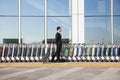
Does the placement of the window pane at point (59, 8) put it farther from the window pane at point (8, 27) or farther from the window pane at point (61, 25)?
the window pane at point (8, 27)

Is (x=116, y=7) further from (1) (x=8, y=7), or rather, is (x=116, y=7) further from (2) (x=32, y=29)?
(1) (x=8, y=7)

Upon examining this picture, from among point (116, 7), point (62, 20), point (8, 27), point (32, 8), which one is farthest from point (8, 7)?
point (116, 7)

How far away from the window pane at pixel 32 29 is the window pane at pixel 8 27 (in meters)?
0.47

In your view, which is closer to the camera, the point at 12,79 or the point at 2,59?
the point at 12,79

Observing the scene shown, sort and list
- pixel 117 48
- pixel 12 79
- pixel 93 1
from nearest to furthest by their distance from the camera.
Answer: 1. pixel 12 79
2. pixel 117 48
3. pixel 93 1

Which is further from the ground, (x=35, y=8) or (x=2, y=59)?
(x=35, y=8)

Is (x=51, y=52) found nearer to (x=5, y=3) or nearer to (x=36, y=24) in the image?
(x=36, y=24)

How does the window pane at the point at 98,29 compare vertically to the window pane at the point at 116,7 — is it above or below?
below

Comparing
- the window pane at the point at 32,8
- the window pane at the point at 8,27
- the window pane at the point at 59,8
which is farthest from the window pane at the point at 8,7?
the window pane at the point at 59,8

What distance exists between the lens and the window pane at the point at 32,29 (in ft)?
78.7

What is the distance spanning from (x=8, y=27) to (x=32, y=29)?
136 cm

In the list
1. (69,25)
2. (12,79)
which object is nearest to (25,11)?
(69,25)

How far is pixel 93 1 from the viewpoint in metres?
24.0

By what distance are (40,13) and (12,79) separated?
11767mm
